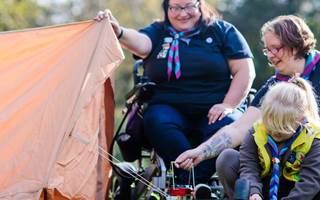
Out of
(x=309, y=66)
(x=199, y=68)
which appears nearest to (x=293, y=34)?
(x=309, y=66)

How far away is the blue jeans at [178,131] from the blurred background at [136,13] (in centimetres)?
366

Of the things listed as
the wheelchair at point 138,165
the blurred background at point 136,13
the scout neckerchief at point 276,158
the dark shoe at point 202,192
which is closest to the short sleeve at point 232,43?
the wheelchair at point 138,165

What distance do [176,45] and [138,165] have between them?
1015mm

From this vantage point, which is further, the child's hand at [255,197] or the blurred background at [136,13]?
the blurred background at [136,13]

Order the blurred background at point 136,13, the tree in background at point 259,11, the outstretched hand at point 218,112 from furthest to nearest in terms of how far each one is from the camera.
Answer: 1. the tree in background at point 259,11
2. the blurred background at point 136,13
3. the outstretched hand at point 218,112

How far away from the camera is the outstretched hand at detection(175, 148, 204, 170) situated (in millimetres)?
4457

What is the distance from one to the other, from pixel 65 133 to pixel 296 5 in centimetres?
1717

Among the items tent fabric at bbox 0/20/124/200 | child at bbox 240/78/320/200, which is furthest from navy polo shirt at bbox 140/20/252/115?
child at bbox 240/78/320/200

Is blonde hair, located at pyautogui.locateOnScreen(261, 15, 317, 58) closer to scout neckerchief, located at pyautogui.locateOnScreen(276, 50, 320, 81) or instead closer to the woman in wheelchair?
scout neckerchief, located at pyautogui.locateOnScreen(276, 50, 320, 81)

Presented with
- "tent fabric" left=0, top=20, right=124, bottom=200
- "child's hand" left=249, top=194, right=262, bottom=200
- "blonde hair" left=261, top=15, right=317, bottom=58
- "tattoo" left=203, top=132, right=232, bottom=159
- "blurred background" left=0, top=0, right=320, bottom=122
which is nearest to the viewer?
"child's hand" left=249, top=194, right=262, bottom=200

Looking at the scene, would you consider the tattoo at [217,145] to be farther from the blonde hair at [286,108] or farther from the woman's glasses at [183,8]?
the woman's glasses at [183,8]

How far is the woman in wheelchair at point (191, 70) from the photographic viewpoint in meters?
5.09

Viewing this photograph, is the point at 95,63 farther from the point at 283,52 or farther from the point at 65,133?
the point at 283,52

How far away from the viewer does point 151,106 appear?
5.23 m
